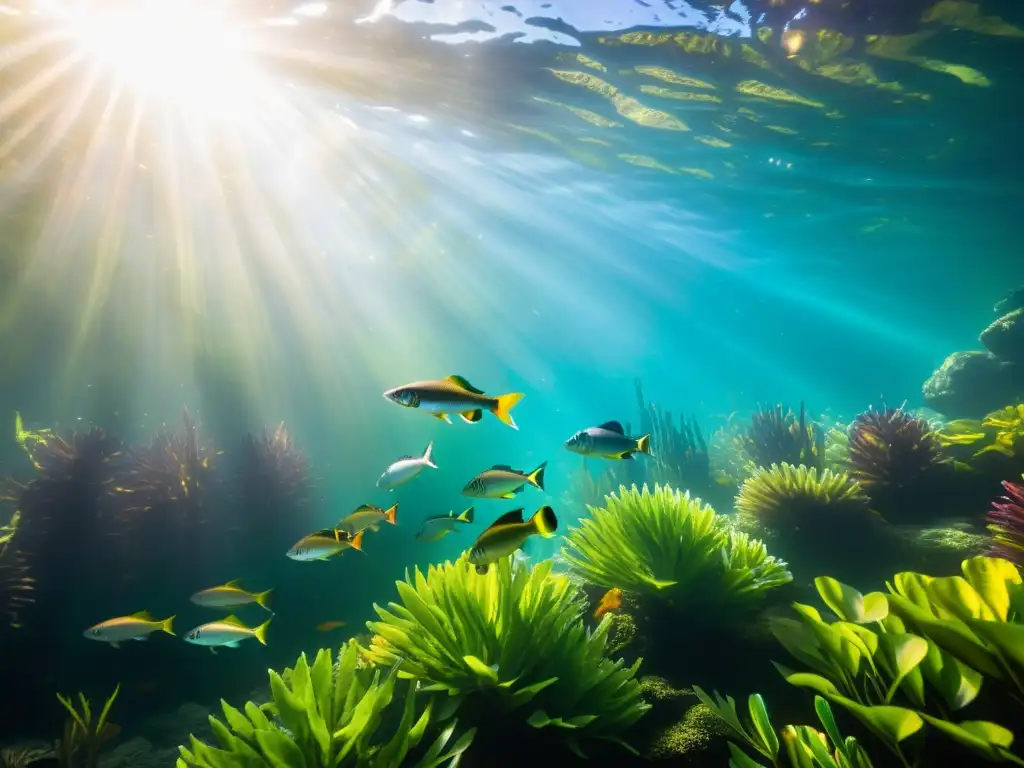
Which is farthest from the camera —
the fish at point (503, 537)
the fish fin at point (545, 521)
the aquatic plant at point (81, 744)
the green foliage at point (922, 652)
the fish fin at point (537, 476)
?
the aquatic plant at point (81, 744)

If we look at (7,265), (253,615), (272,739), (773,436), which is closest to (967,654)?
(272,739)

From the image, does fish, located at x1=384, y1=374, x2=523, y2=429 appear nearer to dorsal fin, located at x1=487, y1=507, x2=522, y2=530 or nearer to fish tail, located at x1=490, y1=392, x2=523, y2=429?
fish tail, located at x1=490, y1=392, x2=523, y2=429

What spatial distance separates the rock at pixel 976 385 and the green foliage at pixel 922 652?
1875 centimetres

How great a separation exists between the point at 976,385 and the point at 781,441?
955cm

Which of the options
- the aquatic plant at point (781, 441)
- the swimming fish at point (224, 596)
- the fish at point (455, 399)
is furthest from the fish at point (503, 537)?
the aquatic plant at point (781, 441)

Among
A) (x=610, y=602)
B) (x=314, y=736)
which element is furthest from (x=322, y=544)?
(x=610, y=602)

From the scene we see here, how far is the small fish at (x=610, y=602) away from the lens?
4152 millimetres

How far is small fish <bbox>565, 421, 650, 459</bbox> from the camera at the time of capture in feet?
14.3

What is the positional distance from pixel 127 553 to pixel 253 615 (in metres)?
2.10

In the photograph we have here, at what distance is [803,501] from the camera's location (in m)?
5.86

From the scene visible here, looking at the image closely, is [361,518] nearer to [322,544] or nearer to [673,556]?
[322,544]

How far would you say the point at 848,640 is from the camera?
2.08 metres

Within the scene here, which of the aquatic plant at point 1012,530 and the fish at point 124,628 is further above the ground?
the aquatic plant at point 1012,530

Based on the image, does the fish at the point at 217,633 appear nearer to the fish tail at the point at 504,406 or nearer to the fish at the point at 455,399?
the fish at the point at 455,399
